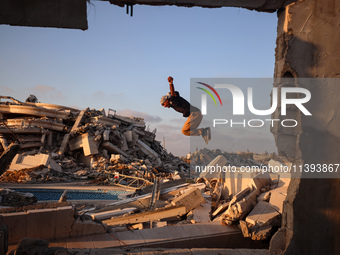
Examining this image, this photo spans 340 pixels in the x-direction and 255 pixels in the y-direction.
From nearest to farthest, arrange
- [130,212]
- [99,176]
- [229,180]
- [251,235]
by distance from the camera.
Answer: [251,235] < [130,212] < [229,180] < [99,176]

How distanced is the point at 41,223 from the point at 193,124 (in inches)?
228

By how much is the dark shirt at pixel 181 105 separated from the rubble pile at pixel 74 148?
12.8 ft

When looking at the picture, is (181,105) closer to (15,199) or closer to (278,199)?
(278,199)

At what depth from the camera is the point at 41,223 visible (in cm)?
420

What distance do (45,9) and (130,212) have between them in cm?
400

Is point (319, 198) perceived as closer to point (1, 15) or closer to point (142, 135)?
point (1, 15)

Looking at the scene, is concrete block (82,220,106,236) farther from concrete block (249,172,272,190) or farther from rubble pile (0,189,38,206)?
concrete block (249,172,272,190)

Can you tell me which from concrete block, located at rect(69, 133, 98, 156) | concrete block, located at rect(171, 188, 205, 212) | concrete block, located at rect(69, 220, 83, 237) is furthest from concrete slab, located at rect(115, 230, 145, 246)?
concrete block, located at rect(69, 133, 98, 156)

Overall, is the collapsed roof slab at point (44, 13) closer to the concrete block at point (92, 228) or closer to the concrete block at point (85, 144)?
the concrete block at point (92, 228)

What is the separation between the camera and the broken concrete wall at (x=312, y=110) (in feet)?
10.9

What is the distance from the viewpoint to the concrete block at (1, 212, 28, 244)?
4012 millimetres

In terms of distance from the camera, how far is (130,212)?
5871 millimetres

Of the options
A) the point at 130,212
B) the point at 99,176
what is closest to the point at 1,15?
the point at 130,212

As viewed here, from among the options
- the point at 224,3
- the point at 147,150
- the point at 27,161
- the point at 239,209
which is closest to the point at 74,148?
the point at 27,161
